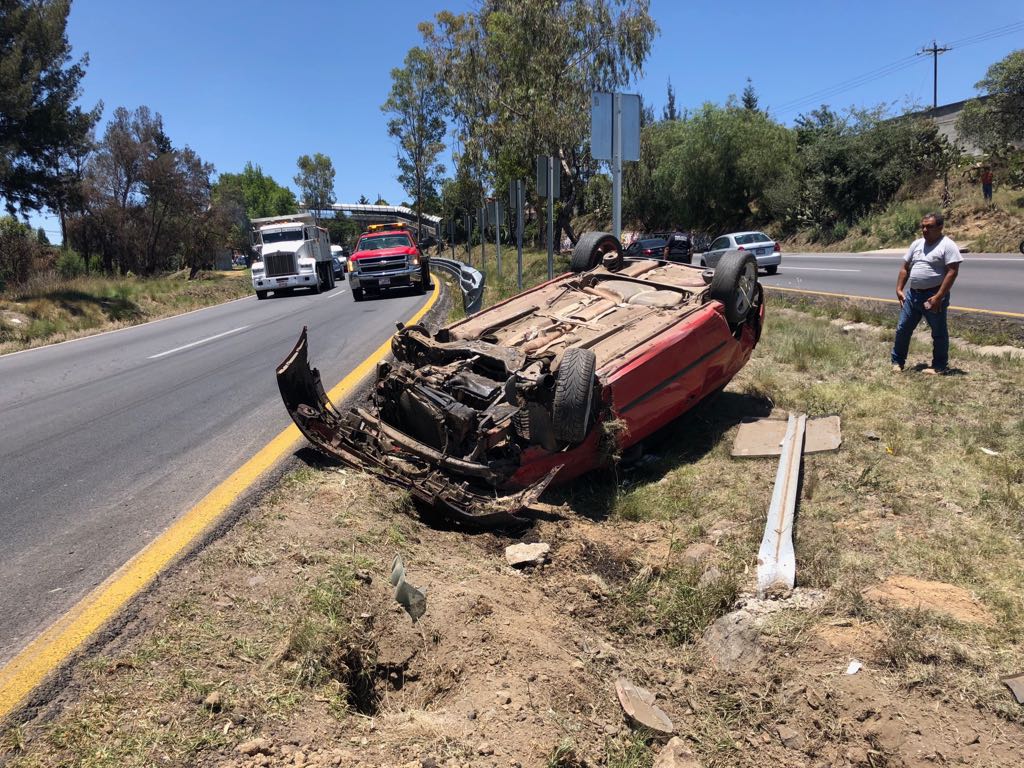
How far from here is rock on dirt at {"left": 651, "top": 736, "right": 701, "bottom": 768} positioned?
252cm

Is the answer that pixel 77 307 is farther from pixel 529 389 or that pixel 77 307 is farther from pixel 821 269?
pixel 821 269

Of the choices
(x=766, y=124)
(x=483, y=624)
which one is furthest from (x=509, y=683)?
(x=766, y=124)

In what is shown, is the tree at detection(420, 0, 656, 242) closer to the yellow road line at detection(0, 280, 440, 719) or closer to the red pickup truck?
the red pickup truck

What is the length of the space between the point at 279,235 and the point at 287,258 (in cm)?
134

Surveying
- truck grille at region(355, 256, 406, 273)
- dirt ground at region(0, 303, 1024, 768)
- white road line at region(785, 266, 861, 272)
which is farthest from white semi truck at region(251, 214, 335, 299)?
dirt ground at region(0, 303, 1024, 768)

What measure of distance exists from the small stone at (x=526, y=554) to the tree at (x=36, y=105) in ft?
69.7

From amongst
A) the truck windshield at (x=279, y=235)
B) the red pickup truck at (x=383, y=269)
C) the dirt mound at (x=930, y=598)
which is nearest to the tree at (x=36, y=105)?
the truck windshield at (x=279, y=235)

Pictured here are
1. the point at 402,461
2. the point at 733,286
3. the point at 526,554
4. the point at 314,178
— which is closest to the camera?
the point at 526,554

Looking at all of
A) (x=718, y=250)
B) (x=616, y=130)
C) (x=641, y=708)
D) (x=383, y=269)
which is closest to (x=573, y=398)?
(x=641, y=708)

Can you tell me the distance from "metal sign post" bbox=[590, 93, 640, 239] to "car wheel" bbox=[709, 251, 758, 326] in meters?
4.41

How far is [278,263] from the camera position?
25641 millimetres

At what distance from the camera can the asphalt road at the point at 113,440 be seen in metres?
3.61

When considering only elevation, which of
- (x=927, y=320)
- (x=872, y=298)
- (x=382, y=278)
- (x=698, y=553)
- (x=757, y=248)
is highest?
(x=757, y=248)

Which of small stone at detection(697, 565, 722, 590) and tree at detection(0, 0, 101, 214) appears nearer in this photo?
small stone at detection(697, 565, 722, 590)
